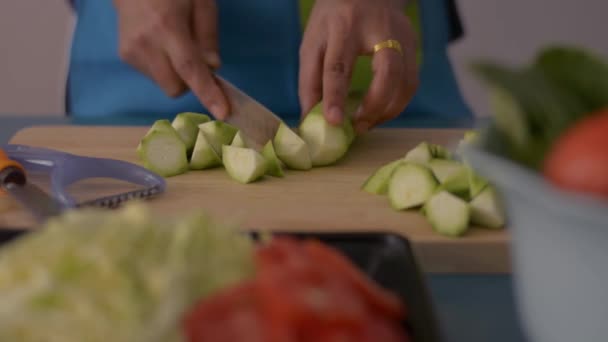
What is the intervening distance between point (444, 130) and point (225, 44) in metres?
0.59

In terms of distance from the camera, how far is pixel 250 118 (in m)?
1.52

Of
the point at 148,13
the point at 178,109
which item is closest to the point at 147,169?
the point at 148,13

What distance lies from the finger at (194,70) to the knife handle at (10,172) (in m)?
0.41

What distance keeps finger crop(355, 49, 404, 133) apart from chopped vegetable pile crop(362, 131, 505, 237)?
0.23 metres

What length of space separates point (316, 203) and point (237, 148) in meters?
0.21

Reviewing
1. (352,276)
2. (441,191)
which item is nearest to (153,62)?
(441,191)

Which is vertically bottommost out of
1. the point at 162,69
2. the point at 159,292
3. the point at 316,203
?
the point at 316,203

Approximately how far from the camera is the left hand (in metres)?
1.51

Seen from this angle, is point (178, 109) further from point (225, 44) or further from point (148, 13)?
point (148, 13)

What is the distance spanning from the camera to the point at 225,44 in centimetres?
196

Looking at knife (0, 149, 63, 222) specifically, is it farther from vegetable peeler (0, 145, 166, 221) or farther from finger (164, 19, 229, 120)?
finger (164, 19, 229, 120)

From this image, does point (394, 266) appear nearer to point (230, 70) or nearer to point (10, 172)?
point (10, 172)

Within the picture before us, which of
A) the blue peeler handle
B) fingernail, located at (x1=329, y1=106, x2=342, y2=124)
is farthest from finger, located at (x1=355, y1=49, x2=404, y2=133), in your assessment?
the blue peeler handle

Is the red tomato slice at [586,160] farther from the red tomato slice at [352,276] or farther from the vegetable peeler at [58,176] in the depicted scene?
the vegetable peeler at [58,176]
